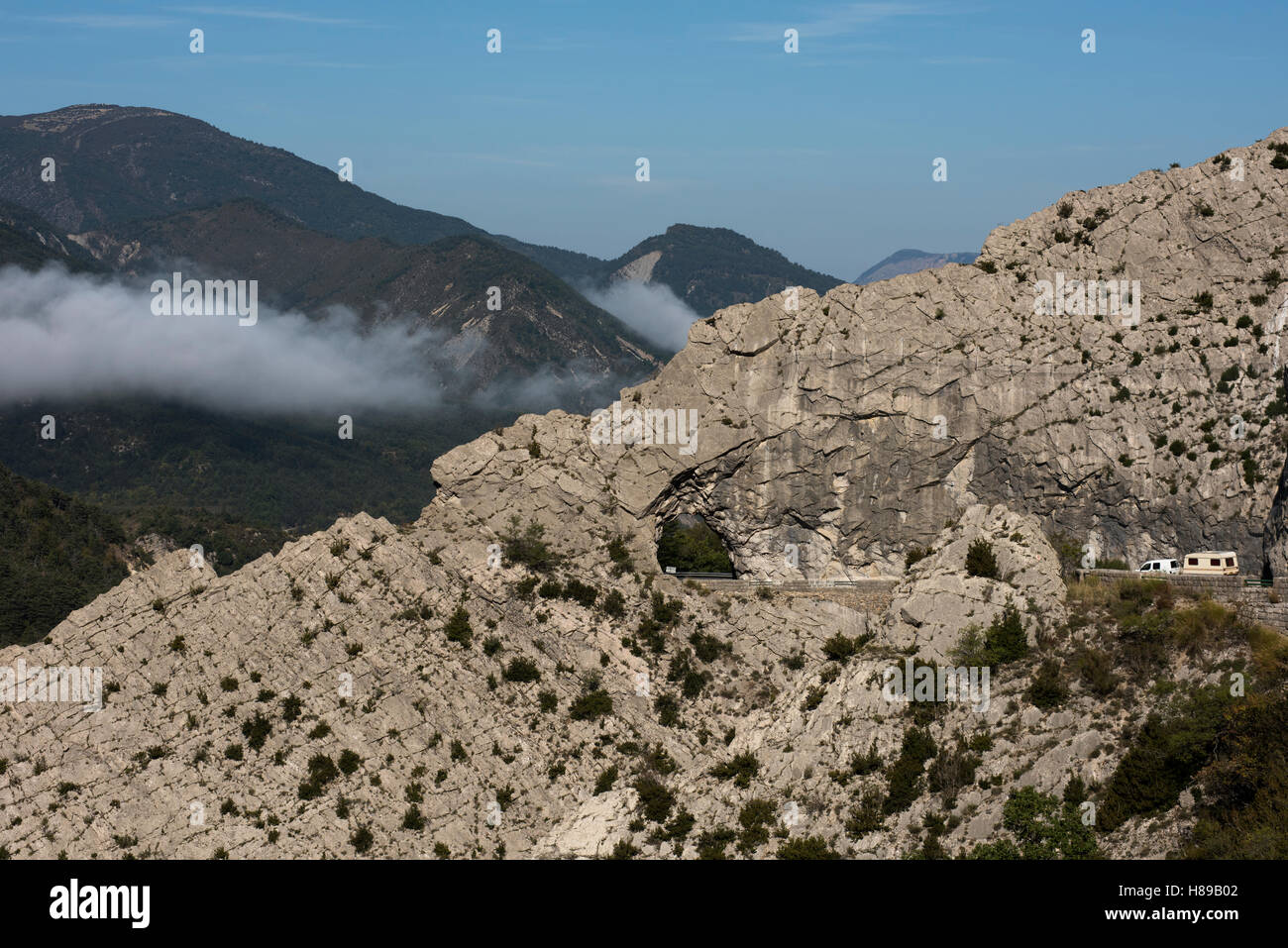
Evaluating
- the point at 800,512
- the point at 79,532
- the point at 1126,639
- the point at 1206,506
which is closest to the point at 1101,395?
the point at 1206,506

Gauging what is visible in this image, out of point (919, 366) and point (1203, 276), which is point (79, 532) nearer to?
point (919, 366)

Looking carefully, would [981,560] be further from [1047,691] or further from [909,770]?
[909,770]

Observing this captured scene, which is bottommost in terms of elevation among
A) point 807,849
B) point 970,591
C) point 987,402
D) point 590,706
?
point 807,849

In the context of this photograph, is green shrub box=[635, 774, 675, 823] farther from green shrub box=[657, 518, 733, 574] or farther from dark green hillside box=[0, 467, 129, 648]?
dark green hillside box=[0, 467, 129, 648]

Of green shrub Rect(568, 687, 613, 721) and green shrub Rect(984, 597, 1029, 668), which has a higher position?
green shrub Rect(984, 597, 1029, 668)

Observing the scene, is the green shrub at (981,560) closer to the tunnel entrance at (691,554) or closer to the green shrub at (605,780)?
the green shrub at (605,780)

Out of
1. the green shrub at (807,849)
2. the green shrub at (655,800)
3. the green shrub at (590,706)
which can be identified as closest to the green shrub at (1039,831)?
the green shrub at (807,849)

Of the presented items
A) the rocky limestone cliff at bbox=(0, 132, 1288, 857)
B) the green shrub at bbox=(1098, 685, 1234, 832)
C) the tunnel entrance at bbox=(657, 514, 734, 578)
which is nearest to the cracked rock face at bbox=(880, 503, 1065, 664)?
the rocky limestone cliff at bbox=(0, 132, 1288, 857)

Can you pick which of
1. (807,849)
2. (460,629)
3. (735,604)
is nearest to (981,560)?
(807,849)
